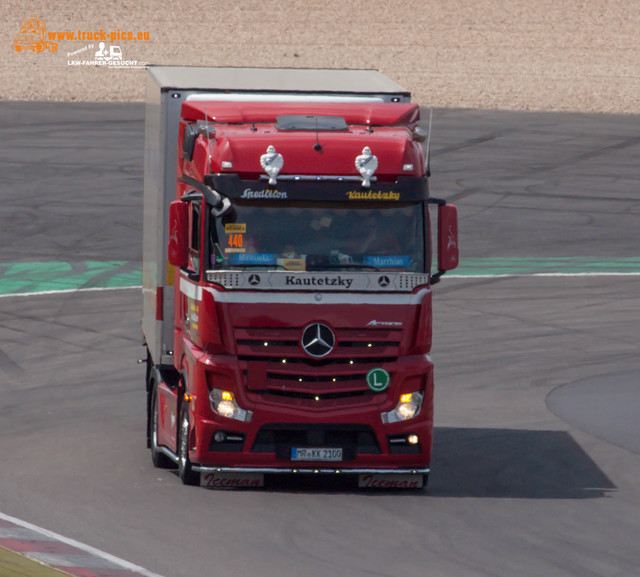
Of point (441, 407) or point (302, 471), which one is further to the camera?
point (441, 407)

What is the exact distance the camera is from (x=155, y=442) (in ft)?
50.3

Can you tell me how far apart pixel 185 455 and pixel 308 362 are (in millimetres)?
1622

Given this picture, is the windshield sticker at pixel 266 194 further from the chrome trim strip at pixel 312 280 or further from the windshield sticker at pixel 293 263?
the chrome trim strip at pixel 312 280

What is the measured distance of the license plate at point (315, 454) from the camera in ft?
44.3

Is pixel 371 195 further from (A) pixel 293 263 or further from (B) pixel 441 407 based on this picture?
(B) pixel 441 407

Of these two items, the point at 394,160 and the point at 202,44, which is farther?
the point at 202,44

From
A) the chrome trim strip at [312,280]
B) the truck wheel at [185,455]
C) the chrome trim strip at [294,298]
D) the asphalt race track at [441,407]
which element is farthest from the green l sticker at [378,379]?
the truck wheel at [185,455]

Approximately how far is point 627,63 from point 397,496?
4716 centimetres

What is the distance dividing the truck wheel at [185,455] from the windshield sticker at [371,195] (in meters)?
2.65

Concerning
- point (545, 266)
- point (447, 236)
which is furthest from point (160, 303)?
point (545, 266)

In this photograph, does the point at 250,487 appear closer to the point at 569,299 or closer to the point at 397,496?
the point at 397,496

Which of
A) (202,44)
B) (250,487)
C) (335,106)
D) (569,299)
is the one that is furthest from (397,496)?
(202,44)

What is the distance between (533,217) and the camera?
110 feet

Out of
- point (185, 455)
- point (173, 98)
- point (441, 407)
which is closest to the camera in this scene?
point (185, 455)
